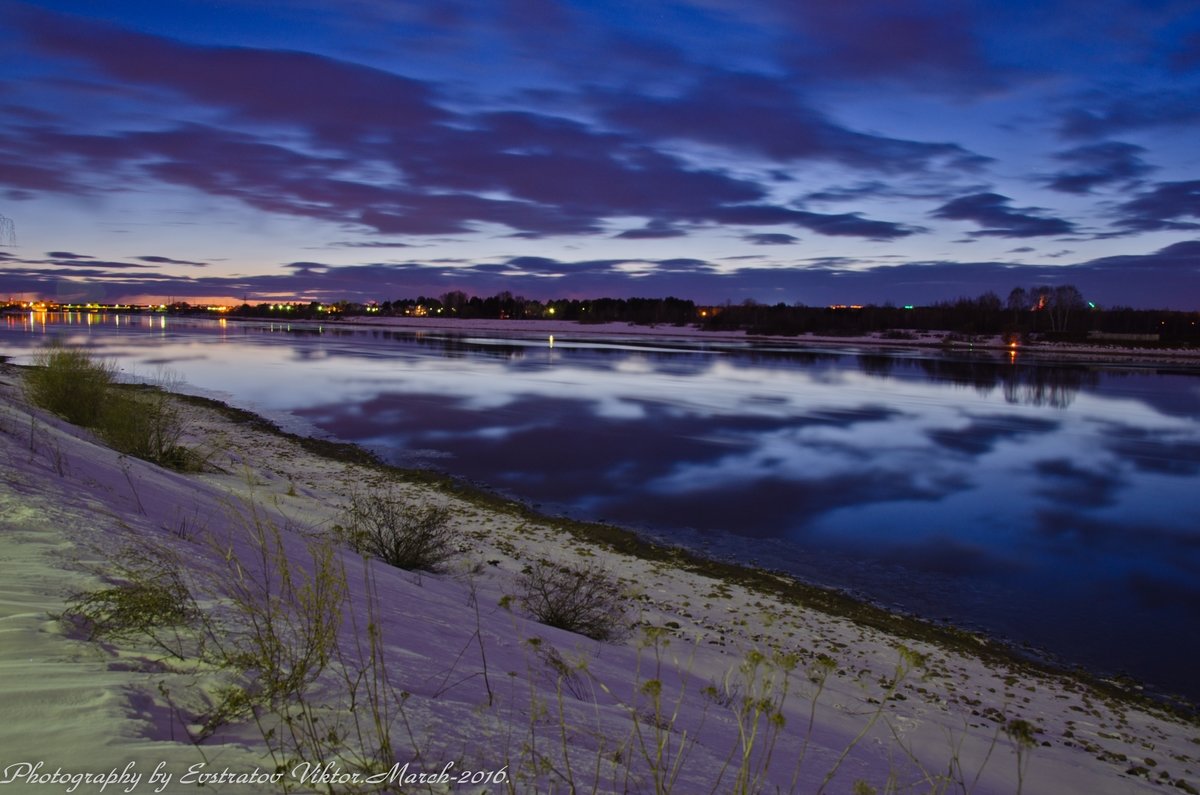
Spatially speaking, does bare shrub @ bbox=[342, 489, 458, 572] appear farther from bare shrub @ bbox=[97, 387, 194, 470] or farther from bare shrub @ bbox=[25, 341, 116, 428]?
bare shrub @ bbox=[25, 341, 116, 428]

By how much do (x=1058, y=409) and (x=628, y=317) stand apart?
476 ft

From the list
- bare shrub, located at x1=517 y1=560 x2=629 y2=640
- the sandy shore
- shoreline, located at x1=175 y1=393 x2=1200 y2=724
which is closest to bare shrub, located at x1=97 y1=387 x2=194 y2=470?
the sandy shore

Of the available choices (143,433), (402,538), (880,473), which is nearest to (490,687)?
(402,538)

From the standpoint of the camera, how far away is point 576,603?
6.77 meters

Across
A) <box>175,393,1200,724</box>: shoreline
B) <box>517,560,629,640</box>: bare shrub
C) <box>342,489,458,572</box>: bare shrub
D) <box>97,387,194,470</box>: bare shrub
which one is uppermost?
<box>97,387,194,470</box>: bare shrub

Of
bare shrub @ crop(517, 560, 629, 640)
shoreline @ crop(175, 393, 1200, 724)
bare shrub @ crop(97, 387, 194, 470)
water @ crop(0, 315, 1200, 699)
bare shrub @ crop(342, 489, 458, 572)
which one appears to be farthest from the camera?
bare shrub @ crop(97, 387, 194, 470)

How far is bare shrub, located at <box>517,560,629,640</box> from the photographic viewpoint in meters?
6.32

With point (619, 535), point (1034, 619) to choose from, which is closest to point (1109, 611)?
point (1034, 619)

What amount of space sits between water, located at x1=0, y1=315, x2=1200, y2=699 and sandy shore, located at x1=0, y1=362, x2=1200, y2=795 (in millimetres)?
1739

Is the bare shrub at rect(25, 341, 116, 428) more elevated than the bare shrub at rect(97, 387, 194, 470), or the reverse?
the bare shrub at rect(25, 341, 116, 428)

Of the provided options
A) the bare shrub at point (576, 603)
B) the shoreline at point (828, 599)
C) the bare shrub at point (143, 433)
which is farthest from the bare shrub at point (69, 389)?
the bare shrub at point (576, 603)

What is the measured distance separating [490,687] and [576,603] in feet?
10.4

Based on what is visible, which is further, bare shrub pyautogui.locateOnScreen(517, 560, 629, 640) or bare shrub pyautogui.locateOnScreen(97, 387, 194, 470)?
bare shrub pyautogui.locateOnScreen(97, 387, 194, 470)

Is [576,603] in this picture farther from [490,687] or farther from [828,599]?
[828,599]
